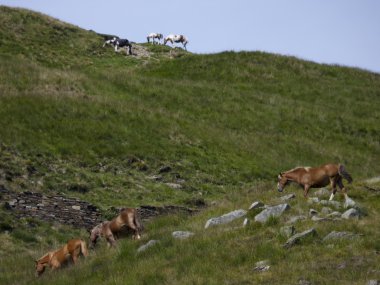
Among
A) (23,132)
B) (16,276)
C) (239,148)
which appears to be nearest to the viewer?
(16,276)

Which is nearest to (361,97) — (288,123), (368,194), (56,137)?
(288,123)

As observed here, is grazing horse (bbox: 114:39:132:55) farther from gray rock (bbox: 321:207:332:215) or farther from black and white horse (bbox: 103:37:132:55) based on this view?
gray rock (bbox: 321:207:332:215)

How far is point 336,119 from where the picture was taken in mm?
45781

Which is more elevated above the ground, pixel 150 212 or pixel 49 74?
pixel 49 74

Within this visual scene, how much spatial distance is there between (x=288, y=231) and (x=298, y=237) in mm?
479

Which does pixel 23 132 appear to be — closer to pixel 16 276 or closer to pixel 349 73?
pixel 16 276

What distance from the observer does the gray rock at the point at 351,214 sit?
48.2 feet

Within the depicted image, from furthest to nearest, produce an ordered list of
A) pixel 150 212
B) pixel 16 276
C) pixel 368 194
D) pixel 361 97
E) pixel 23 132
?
pixel 361 97 → pixel 23 132 → pixel 150 212 → pixel 368 194 → pixel 16 276

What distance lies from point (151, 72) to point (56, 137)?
82.7ft

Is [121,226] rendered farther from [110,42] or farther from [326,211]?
[110,42]

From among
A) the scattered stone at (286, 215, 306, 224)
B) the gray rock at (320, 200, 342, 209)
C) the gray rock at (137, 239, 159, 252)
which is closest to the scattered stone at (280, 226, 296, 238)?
the scattered stone at (286, 215, 306, 224)

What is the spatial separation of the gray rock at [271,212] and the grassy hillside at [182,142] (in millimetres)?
331

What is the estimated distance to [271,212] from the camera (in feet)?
50.9

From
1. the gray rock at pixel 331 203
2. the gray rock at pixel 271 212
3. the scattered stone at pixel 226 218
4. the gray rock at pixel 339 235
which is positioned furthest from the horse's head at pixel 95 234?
the gray rock at pixel 339 235
